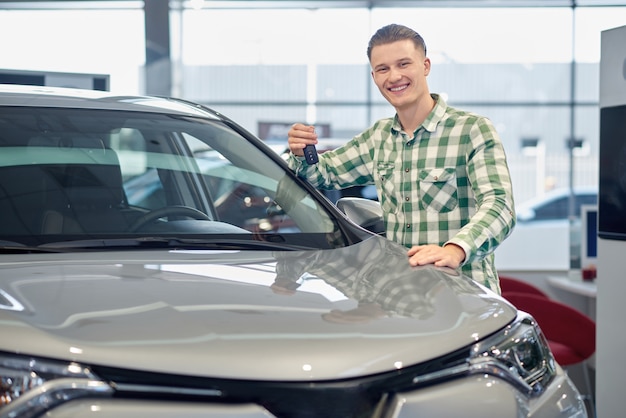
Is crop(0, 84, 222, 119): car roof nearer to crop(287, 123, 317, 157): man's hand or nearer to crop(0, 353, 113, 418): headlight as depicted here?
crop(287, 123, 317, 157): man's hand

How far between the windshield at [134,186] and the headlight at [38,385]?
0.66m

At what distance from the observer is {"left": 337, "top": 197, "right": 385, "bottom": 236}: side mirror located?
2.59 metres

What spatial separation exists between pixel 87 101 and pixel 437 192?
1.00 meters

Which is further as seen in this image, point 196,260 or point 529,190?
point 529,190

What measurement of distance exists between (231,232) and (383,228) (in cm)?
60

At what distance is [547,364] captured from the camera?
1.81 meters

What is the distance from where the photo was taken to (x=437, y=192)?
258 centimetres

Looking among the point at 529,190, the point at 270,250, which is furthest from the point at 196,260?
the point at 529,190

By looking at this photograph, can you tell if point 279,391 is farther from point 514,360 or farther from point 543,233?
point 543,233

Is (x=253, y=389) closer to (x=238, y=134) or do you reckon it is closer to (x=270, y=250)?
(x=270, y=250)

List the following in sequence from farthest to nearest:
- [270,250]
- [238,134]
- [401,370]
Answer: [238,134], [270,250], [401,370]

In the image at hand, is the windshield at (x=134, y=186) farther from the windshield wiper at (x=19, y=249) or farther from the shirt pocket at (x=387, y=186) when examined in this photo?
the shirt pocket at (x=387, y=186)

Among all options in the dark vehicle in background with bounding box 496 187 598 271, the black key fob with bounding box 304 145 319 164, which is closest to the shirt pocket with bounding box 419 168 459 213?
the black key fob with bounding box 304 145 319 164

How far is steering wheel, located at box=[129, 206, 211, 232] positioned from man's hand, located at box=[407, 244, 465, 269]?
60cm
